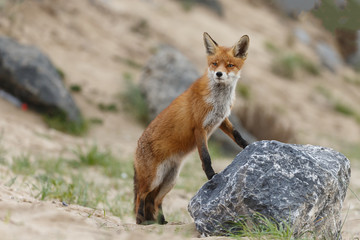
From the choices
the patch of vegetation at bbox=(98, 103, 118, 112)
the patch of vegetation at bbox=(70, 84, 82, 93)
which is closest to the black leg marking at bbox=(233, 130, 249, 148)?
the patch of vegetation at bbox=(98, 103, 118, 112)

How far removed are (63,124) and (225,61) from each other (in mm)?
5950

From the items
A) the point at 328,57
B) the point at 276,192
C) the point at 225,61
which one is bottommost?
the point at 276,192

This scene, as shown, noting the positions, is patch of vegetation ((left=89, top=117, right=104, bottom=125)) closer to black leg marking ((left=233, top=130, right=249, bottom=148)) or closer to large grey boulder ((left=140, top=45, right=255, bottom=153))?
large grey boulder ((left=140, top=45, right=255, bottom=153))

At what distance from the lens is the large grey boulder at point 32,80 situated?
28.7ft

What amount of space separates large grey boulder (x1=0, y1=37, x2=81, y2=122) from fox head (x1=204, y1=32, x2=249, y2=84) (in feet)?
18.6

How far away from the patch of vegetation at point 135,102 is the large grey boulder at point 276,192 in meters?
7.17

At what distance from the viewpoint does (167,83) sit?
1047 cm

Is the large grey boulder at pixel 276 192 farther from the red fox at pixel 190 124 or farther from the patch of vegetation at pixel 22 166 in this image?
the patch of vegetation at pixel 22 166

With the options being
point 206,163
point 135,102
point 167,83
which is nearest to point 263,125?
point 167,83

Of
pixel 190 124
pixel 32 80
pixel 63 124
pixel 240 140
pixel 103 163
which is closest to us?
pixel 190 124

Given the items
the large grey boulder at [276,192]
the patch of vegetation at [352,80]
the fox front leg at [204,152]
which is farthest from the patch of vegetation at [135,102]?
the patch of vegetation at [352,80]

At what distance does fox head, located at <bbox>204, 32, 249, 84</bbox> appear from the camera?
3.84 meters

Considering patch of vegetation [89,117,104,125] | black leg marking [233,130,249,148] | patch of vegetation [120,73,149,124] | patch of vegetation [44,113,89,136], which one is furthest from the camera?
patch of vegetation [120,73,149,124]

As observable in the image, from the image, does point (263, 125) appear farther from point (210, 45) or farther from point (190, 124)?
point (190, 124)
